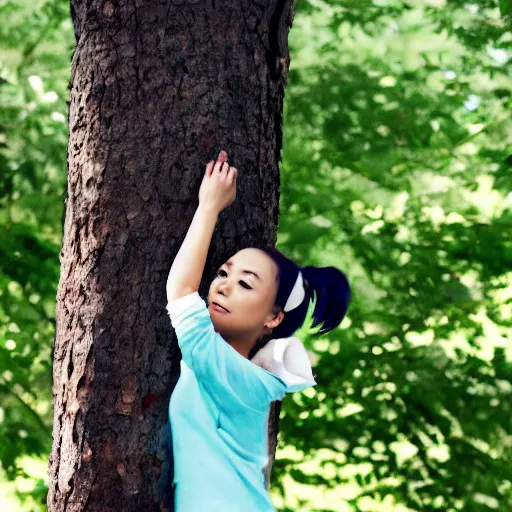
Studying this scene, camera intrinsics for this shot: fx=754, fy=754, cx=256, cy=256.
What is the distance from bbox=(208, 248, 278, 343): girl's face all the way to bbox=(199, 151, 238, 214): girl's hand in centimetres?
16

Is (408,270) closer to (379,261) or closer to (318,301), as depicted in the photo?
(379,261)

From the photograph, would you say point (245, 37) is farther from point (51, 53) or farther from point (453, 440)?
point (51, 53)

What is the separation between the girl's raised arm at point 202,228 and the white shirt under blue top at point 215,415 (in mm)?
53

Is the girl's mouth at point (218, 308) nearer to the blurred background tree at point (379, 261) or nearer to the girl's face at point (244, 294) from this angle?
the girl's face at point (244, 294)

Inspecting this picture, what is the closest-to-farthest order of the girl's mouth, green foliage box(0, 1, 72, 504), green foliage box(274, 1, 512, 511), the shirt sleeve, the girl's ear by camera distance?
the shirt sleeve, the girl's mouth, the girl's ear, green foliage box(274, 1, 512, 511), green foliage box(0, 1, 72, 504)

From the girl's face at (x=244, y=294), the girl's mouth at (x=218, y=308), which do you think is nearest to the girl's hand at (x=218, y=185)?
the girl's face at (x=244, y=294)

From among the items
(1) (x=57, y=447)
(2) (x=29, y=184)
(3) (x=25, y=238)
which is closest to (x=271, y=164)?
(1) (x=57, y=447)

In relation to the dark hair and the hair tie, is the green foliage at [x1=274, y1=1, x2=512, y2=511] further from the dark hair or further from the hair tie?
the hair tie

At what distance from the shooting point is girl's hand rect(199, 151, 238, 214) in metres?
2.15

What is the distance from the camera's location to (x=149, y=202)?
216 centimetres

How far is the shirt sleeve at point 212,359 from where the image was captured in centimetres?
199

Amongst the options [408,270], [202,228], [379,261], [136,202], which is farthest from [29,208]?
[202,228]

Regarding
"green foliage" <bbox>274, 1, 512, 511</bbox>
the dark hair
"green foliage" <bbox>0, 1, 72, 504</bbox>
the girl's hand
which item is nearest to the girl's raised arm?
the girl's hand

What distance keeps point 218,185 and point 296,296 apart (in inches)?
15.6
